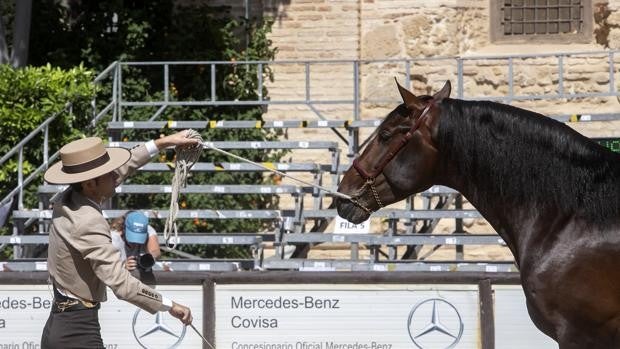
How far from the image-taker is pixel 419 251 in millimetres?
15055

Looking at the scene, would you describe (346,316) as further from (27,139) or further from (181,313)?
(27,139)

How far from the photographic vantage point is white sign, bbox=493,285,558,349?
33.4 feet

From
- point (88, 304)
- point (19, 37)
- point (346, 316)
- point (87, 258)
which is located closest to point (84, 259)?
point (87, 258)

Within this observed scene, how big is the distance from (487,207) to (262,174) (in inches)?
363

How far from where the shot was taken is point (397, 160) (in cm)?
722

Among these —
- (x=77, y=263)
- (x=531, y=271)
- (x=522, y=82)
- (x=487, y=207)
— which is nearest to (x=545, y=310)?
(x=531, y=271)

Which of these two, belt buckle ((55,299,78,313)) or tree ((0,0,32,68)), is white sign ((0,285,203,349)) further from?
tree ((0,0,32,68))

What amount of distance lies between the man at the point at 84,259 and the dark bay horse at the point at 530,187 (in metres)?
1.35

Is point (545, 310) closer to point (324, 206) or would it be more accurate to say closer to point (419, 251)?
point (419, 251)

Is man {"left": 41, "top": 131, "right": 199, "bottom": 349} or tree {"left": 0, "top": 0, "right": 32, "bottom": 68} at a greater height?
tree {"left": 0, "top": 0, "right": 32, "bottom": 68}

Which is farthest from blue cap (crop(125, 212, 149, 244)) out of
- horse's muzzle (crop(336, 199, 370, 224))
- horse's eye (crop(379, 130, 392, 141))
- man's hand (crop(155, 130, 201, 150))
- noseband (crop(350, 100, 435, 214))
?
horse's eye (crop(379, 130, 392, 141))

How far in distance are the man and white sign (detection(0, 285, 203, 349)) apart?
11.0 ft

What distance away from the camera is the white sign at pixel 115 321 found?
10.4 metres

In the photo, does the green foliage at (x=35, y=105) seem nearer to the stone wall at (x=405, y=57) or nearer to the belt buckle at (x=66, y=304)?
the stone wall at (x=405, y=57)
